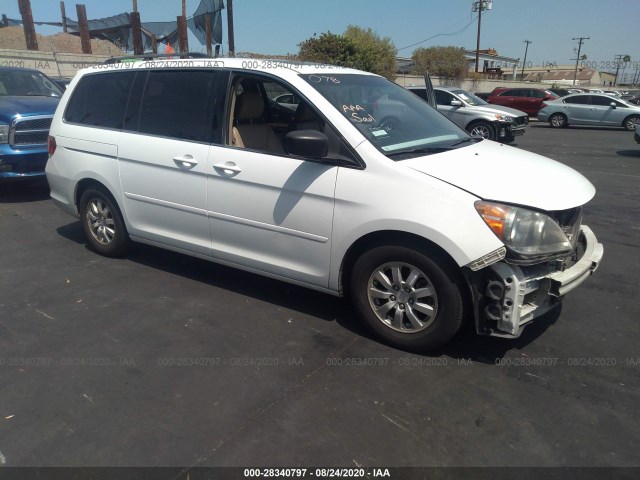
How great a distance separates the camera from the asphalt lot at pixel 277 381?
2584mm

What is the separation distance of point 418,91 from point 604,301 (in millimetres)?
10643

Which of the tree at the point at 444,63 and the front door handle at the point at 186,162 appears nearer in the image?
the front door handle at the point at 186,162

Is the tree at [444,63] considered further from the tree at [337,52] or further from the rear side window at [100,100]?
the rear side window at [100,100]

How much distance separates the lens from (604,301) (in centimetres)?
428

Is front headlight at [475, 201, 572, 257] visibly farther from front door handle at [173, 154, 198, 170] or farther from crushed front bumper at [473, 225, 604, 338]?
front door handle at [173, 154, 198, 170]

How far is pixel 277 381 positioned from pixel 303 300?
1202 millimetres

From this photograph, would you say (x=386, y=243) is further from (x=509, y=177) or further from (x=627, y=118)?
(x=627, y=118)

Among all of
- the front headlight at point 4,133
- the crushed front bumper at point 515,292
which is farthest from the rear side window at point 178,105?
the front headlight at point 4,133

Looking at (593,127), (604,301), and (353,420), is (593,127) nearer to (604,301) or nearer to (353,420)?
(604,301)

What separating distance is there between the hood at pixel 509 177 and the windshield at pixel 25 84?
7915 mm

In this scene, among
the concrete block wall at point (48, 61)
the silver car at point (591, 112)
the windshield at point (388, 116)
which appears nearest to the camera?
the windshield at point (388, 116)

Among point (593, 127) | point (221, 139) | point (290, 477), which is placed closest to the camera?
point (290, 477)

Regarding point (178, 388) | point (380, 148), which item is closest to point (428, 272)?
point (380, 148)

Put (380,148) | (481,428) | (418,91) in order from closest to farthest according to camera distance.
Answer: (481,428)
(380,148)
(418,91)
